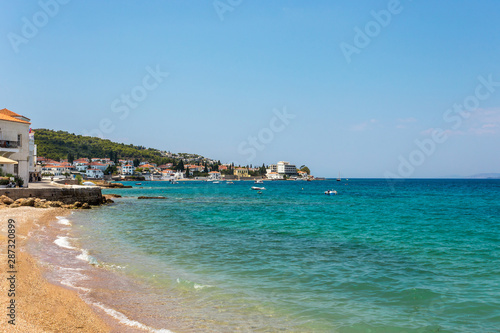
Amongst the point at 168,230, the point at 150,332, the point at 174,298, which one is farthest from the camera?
the point at 168,230

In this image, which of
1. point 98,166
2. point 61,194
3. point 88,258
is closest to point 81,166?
point 98,166

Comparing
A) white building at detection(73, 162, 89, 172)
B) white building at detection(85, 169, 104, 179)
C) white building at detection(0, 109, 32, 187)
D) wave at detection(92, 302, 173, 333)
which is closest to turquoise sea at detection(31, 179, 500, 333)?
wave at detection(92, 302, 173, 333)

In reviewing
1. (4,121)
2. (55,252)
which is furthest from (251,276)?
(4,121)

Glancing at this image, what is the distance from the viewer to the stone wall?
1138 inches

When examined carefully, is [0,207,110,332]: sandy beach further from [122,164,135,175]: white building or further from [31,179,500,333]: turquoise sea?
[122,164,135,175]: white building

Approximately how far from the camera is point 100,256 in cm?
1333

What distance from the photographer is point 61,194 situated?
33719mm

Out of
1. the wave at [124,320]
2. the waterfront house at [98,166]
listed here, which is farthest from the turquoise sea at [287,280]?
the waterfront house at [98,166]

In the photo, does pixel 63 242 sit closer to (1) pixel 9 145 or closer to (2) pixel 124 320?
(2) pixel 124 320

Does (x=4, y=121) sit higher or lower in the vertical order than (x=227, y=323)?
higher

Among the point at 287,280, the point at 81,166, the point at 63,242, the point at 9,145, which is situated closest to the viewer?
the point at 287,280

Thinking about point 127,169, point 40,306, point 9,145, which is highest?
point 127,169

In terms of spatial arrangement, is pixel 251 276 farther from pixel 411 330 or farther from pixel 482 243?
pixel 482 243

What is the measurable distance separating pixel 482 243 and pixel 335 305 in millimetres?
13293
